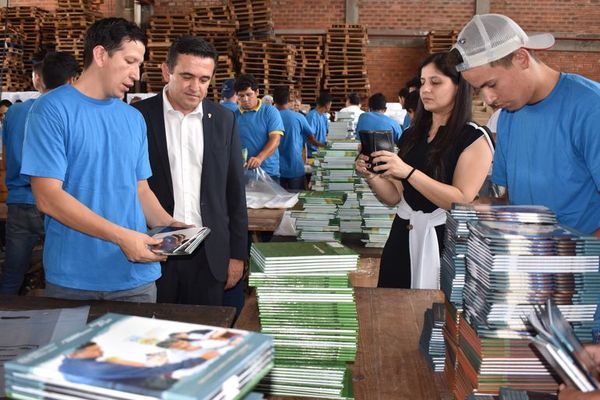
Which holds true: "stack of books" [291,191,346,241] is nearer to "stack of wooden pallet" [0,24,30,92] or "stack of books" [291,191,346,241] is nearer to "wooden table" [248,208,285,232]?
"wooden table" [248,208,285,232]

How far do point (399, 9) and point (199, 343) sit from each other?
12701 mm

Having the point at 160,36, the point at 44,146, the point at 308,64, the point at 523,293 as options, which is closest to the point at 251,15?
the point at 308,64

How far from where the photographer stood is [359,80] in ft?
39.2

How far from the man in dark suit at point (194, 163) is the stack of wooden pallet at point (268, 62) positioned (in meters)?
8.32

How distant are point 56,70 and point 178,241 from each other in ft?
9.37

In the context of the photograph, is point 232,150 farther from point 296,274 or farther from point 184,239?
point 296,274

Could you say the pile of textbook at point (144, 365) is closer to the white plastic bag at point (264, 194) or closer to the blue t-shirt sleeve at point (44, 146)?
the blue t-shirt sleeve at point (44, 146)

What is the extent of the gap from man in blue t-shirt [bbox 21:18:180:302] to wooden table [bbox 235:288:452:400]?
0.57 metres

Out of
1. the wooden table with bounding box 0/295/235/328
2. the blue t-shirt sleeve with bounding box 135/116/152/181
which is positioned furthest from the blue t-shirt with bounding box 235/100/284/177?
the wooden table with bounding box 0/295/235/328

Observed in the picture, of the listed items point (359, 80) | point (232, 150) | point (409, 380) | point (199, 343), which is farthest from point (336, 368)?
point (359, 80)

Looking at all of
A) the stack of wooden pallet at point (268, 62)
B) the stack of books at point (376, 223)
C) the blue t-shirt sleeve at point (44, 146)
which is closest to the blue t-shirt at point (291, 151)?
the stack of books at point (376, 223)

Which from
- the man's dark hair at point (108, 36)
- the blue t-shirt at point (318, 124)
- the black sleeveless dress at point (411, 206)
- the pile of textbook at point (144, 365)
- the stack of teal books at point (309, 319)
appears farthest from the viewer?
the blue t-shirt at point (318, 124)

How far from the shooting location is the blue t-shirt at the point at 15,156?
4.48 metres

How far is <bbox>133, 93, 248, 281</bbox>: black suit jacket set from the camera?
284 centimetres
